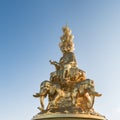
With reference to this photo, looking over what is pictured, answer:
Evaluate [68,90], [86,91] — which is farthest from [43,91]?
[86,91]

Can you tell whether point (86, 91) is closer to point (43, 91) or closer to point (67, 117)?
point (67, 117)

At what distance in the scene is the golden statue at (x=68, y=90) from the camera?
17906 millimetres

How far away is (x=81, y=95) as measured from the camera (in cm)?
1850

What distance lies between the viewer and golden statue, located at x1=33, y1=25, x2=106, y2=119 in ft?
58.7

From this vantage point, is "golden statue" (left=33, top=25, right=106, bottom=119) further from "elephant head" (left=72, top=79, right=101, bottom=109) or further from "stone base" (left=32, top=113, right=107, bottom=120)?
"stone base" (left=32, top=113, right=107, bottom=120)

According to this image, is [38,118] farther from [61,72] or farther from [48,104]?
[61,72]

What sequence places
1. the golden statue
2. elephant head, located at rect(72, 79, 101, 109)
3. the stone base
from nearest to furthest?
1. the stone base
2. the golden statue
3. elephant head, located at rect(72, 79, 101, 109)

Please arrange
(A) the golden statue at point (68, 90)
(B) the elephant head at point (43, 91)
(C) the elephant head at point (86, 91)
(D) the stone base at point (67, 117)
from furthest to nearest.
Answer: (B) the elephant head at point (43, 91) → (C) the elephant head at point (86, 91) → (A) the golden statue at point (68, 90) → (D) the stone base at point (67, 117)

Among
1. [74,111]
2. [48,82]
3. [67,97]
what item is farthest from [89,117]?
[48,82]

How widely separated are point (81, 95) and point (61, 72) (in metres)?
1.84

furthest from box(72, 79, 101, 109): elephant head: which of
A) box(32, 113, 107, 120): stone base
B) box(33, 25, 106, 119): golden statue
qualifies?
box(32, 113, 107, 120): stone base

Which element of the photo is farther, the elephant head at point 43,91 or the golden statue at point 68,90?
the elephant head at point 43,91

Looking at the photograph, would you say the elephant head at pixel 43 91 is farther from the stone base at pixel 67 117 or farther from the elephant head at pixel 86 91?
the elephant head at pixel 86 91

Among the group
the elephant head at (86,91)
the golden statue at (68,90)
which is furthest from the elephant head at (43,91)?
the elephant head at (86,91)
